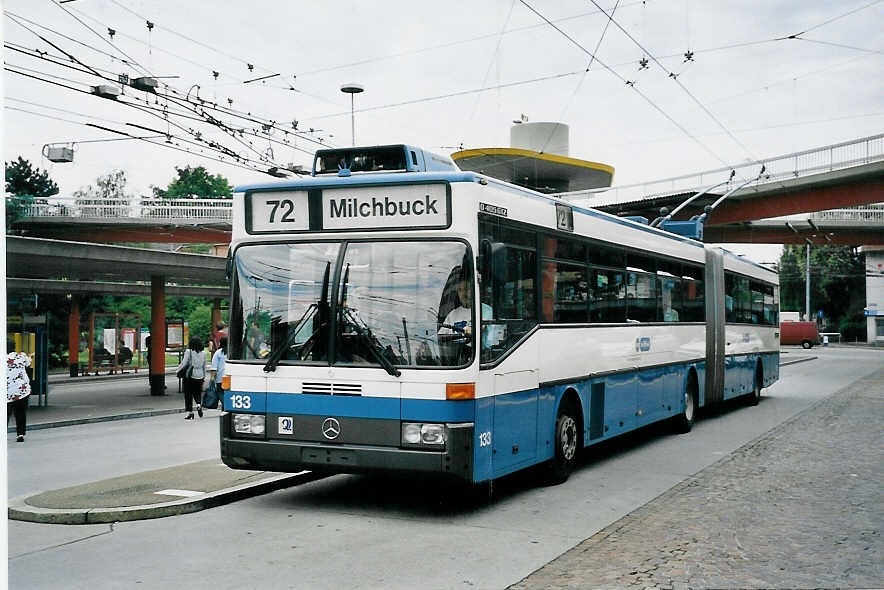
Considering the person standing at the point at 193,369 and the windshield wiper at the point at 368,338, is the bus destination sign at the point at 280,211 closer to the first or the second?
the windshield wiper at the point at 368,338

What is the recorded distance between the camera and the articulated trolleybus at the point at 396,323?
8406mm

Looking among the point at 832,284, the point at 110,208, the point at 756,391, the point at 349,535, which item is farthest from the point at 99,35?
the point at 832,284

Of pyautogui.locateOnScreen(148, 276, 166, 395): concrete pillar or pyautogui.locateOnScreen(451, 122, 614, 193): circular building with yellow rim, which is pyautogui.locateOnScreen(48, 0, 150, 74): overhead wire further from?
pyautogui.locateOnScreen(451, 122, 614, 193): circular building with yellow rim

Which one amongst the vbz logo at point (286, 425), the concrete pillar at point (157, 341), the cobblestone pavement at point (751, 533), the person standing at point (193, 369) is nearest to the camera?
the cobblestone pavement at point (751, 533)

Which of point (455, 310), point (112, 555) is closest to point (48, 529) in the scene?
point (112, 555)

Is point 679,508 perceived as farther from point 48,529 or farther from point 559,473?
point 48,529

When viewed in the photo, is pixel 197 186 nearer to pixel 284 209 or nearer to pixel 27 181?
pixel 27 181

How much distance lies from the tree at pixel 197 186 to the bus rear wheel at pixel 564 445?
88.5m

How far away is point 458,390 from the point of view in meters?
8.30

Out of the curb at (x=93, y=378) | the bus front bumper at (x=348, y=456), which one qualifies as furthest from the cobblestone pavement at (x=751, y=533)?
the curb at (x=93, y=378)

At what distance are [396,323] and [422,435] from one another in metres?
1.01

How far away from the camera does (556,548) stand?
7.53 m

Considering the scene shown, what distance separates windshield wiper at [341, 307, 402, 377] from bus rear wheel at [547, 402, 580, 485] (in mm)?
2805

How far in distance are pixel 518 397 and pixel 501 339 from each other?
733mm
